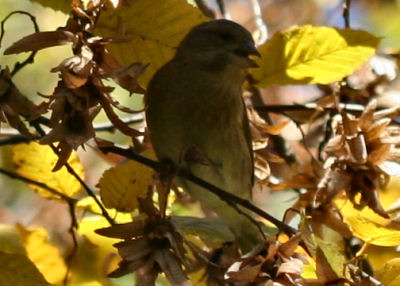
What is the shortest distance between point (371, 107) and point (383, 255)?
81cm

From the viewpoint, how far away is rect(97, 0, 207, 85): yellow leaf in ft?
8.23

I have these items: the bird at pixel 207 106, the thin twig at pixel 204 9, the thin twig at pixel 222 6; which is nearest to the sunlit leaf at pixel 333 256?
the bird at pixel 207 106

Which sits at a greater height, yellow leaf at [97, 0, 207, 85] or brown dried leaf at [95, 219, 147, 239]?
yellow leaf at [97, 0, 207, 85]

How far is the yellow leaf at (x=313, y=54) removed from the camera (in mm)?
2809

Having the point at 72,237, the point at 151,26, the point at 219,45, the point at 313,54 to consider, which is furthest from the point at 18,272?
the point at 219,45

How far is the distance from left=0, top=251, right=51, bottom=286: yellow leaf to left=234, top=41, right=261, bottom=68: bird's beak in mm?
1005

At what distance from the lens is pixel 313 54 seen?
9.39 feet

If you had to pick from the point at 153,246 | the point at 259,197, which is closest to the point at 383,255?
the point at 153,246

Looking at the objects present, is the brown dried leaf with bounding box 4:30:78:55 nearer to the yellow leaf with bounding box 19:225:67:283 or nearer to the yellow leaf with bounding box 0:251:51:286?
the yellow leaf with bounding box 0:251:51:286

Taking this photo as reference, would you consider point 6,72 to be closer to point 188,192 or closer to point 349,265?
point 349,265

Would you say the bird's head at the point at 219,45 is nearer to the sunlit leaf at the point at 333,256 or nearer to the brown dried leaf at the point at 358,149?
the brown dried leaf at the point at 358,149

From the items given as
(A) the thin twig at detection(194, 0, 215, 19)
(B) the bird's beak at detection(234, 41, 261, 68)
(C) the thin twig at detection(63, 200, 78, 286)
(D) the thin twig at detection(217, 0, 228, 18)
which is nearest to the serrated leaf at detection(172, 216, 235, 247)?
(C) the thin twig at detection(63, 200, 78, 286)

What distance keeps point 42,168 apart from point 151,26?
64 centimetres

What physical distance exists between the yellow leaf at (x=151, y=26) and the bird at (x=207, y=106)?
475 mm
